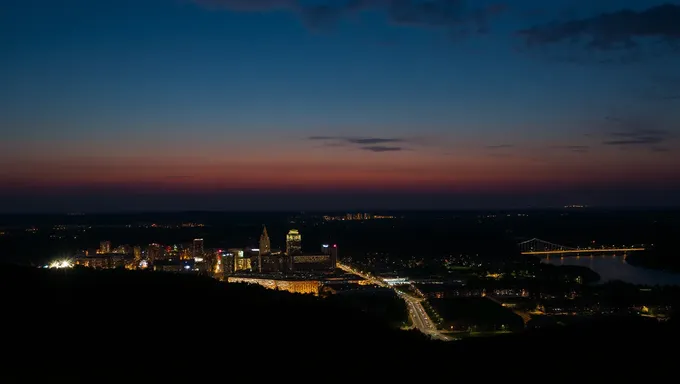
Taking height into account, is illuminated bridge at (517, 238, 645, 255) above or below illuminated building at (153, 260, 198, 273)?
below

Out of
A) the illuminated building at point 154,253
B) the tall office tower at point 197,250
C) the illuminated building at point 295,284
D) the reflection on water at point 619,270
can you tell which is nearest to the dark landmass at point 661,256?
the reflection on water at point 619,270

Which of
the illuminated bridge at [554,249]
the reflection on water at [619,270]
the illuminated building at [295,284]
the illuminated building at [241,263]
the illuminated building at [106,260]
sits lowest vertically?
the reflection on water at [619,270]

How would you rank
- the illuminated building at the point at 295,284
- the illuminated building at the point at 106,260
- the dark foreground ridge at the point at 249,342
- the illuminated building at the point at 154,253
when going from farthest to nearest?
1. the illuminated building at the point at 154,253
2. the illuminated building at the point at 106,260
3. the illuminated building at the point at 295,284
4. the dark foreground ridge at the point at 249,342

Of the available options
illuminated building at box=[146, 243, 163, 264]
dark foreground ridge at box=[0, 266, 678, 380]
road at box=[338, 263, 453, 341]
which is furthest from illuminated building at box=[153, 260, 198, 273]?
dark foreground ridge at box=[0, 266, 678, 380]

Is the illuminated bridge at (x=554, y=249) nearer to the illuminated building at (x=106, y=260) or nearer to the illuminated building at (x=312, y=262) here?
the illuminated building at (x=312, y=262)

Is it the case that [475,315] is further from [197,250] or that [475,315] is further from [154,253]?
[197,250]

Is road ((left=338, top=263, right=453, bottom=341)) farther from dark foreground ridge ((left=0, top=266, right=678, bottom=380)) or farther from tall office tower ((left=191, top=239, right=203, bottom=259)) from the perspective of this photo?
tall office tower ((left=191, top=239, right=203, bottom=259))
